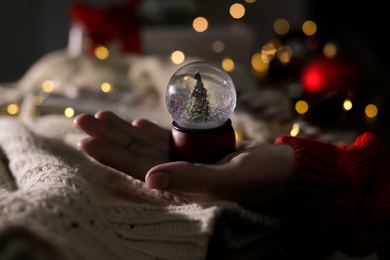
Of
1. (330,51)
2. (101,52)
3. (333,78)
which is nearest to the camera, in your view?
(333,78)

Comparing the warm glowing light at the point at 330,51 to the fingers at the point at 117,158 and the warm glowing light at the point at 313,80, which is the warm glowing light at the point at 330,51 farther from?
the fingers at the point at 117,158

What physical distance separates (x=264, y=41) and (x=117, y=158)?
1.98 m

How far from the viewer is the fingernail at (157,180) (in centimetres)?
53

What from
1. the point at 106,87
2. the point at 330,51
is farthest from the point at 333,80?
the point at 106,87

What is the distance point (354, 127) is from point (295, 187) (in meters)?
0.55

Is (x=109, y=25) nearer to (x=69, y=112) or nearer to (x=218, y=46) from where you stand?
(x=218, y=46)

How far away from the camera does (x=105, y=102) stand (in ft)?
3.57

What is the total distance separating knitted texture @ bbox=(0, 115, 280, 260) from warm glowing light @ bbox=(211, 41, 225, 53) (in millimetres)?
962

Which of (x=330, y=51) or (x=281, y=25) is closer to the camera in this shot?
(x=330, y=51)

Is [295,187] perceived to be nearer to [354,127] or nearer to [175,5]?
[354,127]

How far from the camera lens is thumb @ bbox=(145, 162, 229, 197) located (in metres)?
0.53

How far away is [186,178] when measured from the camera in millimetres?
540

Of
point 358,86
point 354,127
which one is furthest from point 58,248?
point 358,86

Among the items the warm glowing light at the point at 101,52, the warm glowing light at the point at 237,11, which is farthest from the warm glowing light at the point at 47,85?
the warm glowing light at the point at 237,11
